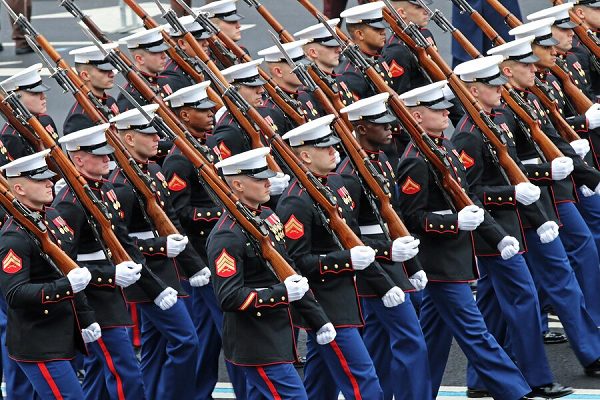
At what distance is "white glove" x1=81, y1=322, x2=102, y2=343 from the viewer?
8664 millimetres

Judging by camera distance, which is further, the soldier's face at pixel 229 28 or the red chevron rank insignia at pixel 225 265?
the soldier's face at pixel 229 28

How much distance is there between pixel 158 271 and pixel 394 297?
148 centimetres

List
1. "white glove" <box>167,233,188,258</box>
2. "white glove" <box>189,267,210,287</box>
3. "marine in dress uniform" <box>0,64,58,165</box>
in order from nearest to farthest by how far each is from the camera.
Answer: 1. "white glove" <box>167,233,188,258</box>
2. "white glove" <box>189,267,210,287</box>
3. "marine in dress uniform" <box>0,64,58,165</box>

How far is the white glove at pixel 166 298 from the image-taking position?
363 inches

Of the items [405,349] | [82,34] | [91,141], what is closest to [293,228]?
[405,349]

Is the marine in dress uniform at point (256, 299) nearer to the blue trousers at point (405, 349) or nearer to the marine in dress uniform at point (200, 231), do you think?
the blue trousers at point (405, 349)

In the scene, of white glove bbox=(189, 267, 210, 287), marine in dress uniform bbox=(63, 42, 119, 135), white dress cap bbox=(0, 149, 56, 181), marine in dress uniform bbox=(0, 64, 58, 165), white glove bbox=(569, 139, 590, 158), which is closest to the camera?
white dress cap bbox=(0, 149, 56, 181)

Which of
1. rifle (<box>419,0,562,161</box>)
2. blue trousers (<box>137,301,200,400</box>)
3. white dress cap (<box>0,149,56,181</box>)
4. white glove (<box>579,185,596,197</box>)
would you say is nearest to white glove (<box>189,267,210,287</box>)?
blue trousers (<box>137,301,200,400</box>)

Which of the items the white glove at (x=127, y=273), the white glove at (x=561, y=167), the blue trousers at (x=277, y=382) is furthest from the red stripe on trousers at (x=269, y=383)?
the white glove at (x=561, y=167)

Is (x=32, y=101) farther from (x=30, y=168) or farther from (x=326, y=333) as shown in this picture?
(x=326, y=333)

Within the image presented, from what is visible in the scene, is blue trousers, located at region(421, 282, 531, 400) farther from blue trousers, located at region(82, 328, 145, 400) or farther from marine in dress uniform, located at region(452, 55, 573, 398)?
blue trousers, located at region(82, 328, 145, 400)

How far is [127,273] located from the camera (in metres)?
8.78

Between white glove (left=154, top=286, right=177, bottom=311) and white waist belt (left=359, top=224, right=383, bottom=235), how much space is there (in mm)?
1131

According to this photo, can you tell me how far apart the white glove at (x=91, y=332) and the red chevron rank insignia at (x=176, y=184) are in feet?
4.52
